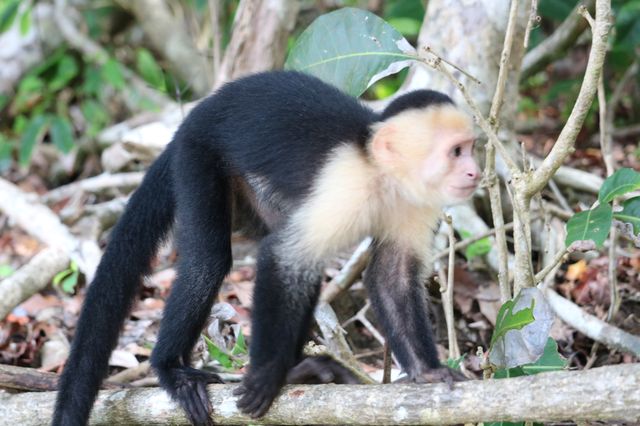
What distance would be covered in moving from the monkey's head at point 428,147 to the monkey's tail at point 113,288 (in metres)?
0.85

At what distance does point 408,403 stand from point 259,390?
1.60 feet

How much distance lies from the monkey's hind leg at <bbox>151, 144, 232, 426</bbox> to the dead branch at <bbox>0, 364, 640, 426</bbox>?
5.7 inches

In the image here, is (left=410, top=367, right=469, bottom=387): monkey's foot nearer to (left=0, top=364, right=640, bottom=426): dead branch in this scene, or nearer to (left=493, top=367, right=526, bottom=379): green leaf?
(left=493, top=367, right=526, bottom=379): green leaf

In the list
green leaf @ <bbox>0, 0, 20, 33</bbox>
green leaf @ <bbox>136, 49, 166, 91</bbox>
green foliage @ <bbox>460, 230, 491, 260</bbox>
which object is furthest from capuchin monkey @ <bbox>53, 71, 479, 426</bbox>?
green leaf @ <bbox>0, 0, 20, 33</bbox>

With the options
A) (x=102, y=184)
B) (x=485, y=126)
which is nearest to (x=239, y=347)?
(x=485, y=126)

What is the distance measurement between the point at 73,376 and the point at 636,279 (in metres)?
2.56

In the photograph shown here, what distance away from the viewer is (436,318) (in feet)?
12.2

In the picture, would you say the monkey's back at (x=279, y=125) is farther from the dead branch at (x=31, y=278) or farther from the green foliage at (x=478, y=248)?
the dead branch at (x=31, y=278)

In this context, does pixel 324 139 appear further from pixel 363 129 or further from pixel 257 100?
pixel 257 100

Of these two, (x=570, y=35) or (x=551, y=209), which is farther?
(x=570, y=35)

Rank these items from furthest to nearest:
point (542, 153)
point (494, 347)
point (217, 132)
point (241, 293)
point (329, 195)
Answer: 1. point (542, 153)
2. point (241, 293)
3. point (217, 132)
4. point (329, 195)
5. point (494, 347)

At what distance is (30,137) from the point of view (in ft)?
18.2

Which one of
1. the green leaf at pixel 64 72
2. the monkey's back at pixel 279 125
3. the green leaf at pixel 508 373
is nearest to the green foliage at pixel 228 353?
the monkey's back at pixel 279 125

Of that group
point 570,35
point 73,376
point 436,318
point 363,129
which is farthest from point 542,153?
point 73,376
